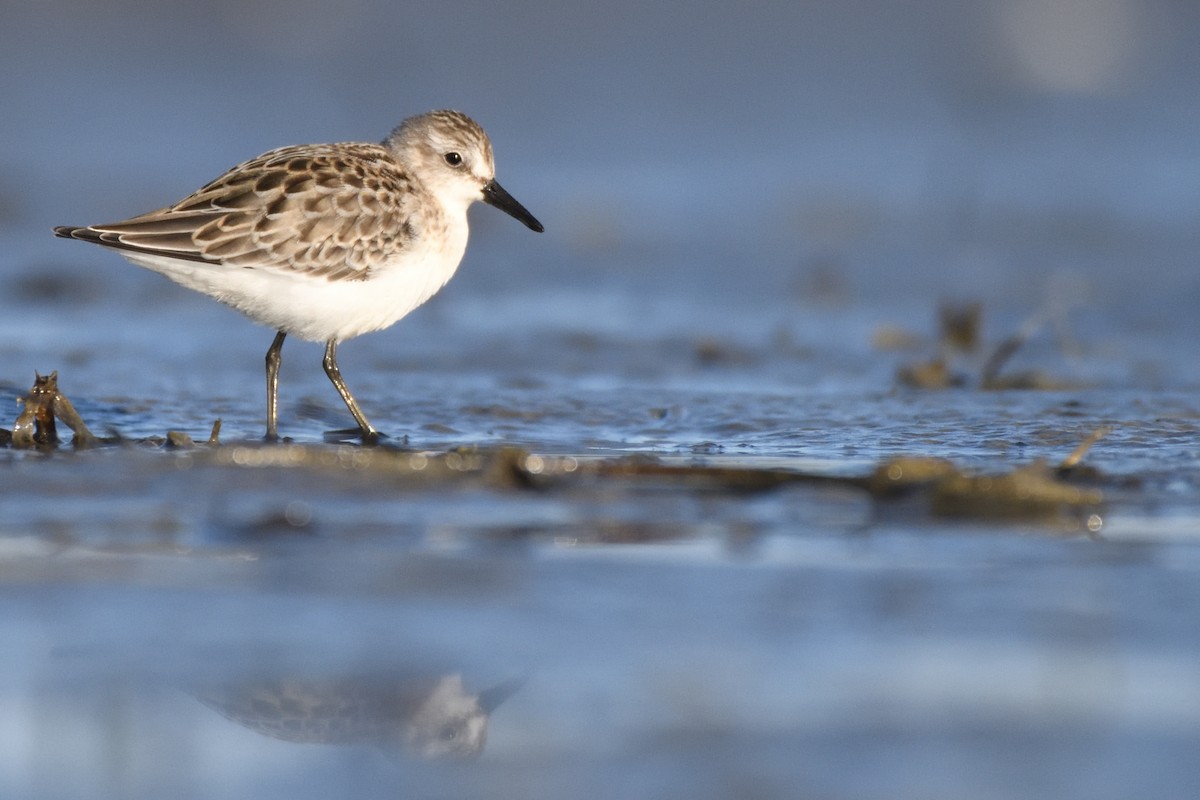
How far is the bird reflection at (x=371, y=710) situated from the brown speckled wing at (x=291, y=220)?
320 centimetres

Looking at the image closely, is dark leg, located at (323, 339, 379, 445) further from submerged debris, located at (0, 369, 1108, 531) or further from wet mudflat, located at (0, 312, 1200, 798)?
submerged debris, located at (0, 369, 1108, 531)

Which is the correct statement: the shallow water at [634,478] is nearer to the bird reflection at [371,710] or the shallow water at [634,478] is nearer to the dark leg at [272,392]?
the bird reflection at [371,710]

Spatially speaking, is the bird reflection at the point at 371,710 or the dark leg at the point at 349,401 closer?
the bird reflection at the point at 371,710

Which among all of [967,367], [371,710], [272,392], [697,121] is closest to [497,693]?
[371,710]

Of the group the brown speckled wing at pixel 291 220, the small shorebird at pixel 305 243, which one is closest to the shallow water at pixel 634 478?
the small shorebird at pixel 305 243

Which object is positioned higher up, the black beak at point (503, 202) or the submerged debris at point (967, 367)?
the black beak at point (503, 202)

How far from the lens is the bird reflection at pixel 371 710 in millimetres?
3262

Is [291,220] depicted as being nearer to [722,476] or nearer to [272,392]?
[272,392]

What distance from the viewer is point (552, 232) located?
1226cm

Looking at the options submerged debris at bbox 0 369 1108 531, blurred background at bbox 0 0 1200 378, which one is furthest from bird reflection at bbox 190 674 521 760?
blurred background at bbox 0 0 1200 378

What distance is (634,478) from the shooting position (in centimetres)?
532

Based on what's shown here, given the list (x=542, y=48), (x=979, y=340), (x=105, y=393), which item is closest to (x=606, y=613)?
(x=105, y=393)

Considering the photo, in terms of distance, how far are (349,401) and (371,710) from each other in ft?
11.3

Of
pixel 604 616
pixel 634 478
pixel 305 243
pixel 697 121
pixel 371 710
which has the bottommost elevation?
pixel 371 710
